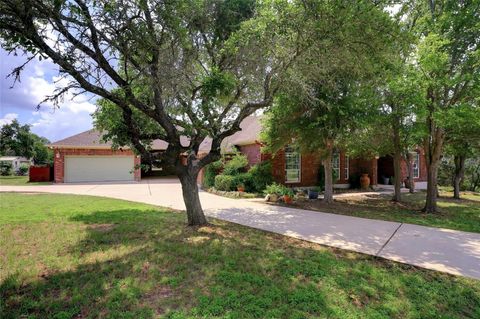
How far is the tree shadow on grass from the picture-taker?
3934 mm

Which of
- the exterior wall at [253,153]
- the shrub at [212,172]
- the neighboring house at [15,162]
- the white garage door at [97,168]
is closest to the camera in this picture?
the exterior wall at [253,153]

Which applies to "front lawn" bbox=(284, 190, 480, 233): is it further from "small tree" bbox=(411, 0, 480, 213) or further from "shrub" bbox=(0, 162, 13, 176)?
"shrub" bbox=(0, 162, 13, 176)

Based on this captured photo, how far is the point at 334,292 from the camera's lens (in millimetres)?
4469

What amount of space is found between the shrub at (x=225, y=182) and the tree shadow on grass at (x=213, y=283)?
9.49 m

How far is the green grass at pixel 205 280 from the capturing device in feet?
13.0

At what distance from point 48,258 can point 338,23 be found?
7.62 m

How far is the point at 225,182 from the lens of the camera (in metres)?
16.6

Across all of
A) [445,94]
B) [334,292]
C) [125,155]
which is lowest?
[334,292]

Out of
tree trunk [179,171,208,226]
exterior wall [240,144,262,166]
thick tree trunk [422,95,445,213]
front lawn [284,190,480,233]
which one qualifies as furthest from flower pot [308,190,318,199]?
tree trunk [179,171,208,226]

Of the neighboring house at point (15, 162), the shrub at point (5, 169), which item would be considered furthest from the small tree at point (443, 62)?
the neighboring house at point (15, 162)

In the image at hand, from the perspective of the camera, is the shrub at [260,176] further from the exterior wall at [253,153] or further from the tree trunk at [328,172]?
the tree trunk at [328,172]

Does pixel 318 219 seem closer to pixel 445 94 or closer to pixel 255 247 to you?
pixel 255 247

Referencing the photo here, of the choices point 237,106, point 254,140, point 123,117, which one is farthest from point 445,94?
point 123,117

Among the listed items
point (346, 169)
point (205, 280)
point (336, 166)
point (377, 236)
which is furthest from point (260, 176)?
point (205, 280)
